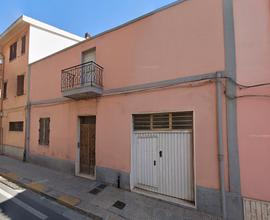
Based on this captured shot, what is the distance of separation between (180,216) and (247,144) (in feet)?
7.91

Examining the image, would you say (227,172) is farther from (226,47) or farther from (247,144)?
(226,47)

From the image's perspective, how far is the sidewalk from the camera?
4.39 m

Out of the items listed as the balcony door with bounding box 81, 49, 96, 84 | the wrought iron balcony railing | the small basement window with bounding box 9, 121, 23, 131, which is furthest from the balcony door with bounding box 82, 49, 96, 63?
the small basement window with bounding box 9, 121, 23, 131

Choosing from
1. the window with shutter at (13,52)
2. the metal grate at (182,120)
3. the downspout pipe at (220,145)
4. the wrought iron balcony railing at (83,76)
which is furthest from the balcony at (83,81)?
the window with shutter at (13,52)

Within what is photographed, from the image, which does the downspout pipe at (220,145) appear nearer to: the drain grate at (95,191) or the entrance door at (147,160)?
the entrance door at (147,160)

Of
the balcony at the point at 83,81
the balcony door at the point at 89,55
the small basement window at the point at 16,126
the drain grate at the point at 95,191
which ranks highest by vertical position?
the balcony door at the point at 89,55

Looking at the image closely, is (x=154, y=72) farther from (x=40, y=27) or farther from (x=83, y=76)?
(x=40, y=27)

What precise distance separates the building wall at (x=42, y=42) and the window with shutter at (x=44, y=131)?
437 centimetres

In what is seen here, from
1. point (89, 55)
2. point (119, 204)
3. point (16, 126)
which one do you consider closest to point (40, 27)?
point (89, 55)

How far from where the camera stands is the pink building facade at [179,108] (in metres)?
4.14

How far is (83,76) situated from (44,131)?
4.17 metres

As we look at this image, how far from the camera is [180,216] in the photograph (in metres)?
4.33

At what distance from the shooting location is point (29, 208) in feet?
15.6

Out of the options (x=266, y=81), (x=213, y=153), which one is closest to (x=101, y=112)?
(x=213, y=153)
